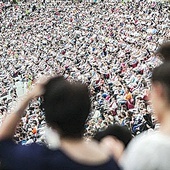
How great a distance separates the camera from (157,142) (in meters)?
2.59

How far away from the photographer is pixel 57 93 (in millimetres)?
2812

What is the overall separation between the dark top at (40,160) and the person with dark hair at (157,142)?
0.45 ft

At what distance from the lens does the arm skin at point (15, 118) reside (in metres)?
2.87

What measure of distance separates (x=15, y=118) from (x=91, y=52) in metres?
27.8

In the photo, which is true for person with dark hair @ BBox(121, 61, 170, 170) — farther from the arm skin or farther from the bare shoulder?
the arm skin

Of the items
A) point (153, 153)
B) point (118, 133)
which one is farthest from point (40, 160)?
point (118, 133)

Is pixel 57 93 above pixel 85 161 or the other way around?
above

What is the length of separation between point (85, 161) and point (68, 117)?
224 mm

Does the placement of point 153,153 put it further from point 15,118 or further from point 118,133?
point 118,133

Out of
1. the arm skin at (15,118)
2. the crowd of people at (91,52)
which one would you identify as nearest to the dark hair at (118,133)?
the arm skin at (15,118)

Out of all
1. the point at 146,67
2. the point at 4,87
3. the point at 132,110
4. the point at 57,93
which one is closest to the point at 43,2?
the point at 4,87

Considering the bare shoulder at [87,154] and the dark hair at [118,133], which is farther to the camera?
the dark hair at [118,133]

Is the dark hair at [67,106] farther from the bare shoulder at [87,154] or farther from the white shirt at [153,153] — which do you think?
the white shirt at [153,153]

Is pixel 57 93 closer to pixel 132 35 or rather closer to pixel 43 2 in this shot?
pixel 132 35
